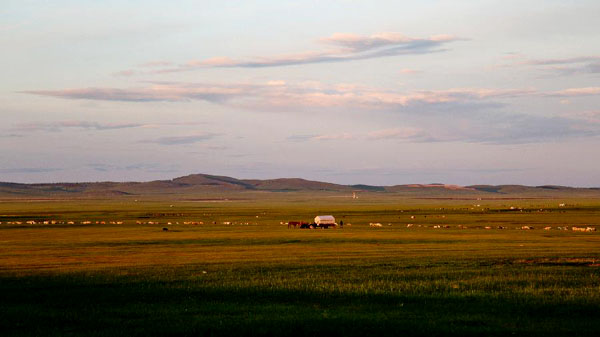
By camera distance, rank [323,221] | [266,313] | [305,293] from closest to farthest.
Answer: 1. [266,313]
2. [305,293]
3. [323,221]

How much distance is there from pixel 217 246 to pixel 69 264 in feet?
51.2

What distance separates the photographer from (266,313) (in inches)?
778

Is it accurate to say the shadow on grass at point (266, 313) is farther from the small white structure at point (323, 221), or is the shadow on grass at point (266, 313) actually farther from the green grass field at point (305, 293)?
the small white structure at point (323, 221)

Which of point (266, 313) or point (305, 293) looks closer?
point (266, 313)

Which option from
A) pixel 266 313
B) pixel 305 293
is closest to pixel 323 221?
pixel 305 293

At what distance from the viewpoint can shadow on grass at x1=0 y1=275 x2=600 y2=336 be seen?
17391 millimetres

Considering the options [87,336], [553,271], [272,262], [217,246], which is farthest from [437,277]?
[217,246]

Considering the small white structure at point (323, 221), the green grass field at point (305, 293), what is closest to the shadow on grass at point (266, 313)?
the green grass field at point (305, 293)

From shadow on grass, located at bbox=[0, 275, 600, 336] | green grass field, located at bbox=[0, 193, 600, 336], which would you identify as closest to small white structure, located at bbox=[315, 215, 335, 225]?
green grass field, located at bbox=[0, 193, 600, 336]

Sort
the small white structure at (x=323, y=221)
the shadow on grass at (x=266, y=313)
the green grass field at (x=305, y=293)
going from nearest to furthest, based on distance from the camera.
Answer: the shadow on grass at (x=266, y=313), the green grass field at (x=305, y=293), the small white structure at (x=323, y=221)

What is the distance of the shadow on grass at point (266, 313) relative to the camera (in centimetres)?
1739

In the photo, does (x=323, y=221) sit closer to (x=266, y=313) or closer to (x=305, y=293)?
(x=305, y=293)

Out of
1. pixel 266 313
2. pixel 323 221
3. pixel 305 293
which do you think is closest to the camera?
pixel 266 313

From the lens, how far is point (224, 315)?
64.0 feet
